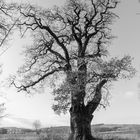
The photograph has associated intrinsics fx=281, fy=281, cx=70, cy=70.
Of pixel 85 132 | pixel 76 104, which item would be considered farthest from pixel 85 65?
pixel 85 132

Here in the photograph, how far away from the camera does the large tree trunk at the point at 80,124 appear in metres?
22.1

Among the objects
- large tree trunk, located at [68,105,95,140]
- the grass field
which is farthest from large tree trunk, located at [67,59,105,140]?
the grass field

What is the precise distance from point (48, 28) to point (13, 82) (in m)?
5.67

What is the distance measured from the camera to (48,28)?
82.0ft

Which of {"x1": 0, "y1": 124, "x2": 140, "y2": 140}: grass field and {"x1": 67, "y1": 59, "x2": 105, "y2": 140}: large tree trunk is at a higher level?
{"x1": 67, "y1": 59, "x2": 105, "y2": 140}: large tree trunk

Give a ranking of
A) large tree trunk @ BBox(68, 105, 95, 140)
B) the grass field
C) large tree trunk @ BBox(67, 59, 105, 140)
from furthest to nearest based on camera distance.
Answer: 1. the grass field
2. large tree trunk @ BBox(68, 105, 95, 140)
3. large tree trunk @ BBox(67, 59, 105, 140)

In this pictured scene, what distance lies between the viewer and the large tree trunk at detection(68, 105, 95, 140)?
870 inches

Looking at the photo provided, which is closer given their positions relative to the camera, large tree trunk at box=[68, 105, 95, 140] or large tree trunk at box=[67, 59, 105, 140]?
large tree trunk at box=[67, 59, 105, 140]

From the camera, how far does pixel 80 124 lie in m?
22.3

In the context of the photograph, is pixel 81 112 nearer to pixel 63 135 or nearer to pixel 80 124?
pixel 80 124

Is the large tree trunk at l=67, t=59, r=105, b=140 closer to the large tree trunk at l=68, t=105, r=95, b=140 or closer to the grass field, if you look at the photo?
the large tree trunk at l=68, t=105, r=95, b=140

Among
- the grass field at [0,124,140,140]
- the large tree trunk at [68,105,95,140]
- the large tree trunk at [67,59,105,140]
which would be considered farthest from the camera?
the grass field at [0,124,140,140]

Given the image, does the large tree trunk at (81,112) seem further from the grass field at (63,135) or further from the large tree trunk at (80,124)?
the grass field at (63,135)

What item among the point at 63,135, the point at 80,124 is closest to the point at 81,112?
the point at 80,124
